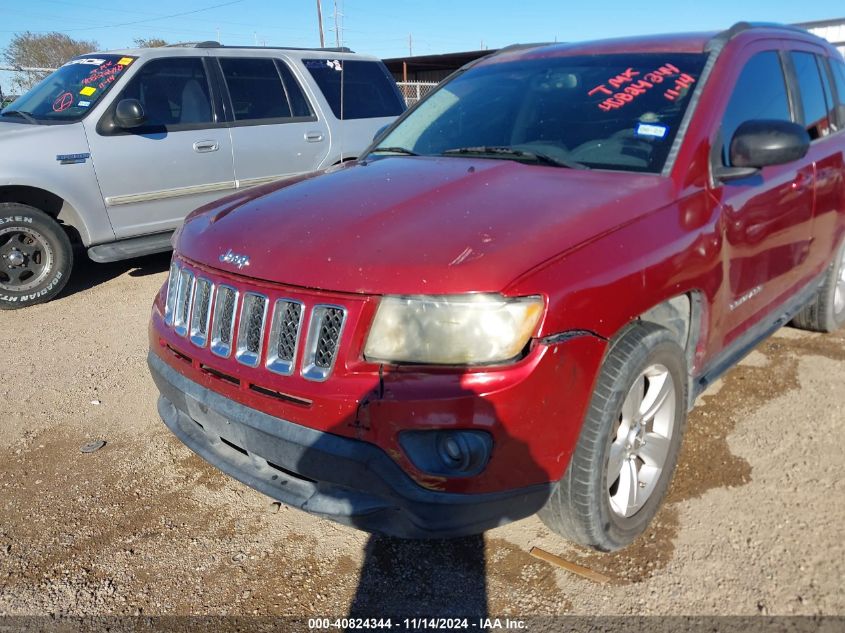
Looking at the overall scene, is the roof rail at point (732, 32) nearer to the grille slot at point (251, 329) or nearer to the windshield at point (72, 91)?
the grille slot at point (251, 329)

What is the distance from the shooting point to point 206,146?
6.11 m

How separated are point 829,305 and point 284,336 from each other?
389 cm

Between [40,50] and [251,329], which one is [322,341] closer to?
[251,329]

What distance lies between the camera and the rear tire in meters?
4.27

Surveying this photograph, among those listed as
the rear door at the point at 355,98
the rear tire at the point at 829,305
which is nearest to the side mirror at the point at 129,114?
the rear door at the point at 355,98

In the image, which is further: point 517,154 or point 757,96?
point 757,96

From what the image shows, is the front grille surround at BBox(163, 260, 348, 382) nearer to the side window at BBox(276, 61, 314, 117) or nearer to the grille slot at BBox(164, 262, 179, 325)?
the grille slot at BBox(164, 262, 179, 325)

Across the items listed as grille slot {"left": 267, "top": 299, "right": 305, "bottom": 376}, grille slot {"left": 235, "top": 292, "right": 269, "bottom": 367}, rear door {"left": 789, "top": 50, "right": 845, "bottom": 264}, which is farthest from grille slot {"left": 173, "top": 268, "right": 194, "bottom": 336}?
rear door {"left": 789, "top": 50, "right": 845, "bottom": 264}

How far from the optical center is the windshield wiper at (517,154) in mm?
2761

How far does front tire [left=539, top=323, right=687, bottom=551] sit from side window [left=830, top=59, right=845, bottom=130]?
2594mm

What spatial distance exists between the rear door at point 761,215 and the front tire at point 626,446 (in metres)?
0.51

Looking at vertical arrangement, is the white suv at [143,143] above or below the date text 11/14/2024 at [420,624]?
above

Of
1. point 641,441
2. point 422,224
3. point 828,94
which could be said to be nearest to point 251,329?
point 422,224

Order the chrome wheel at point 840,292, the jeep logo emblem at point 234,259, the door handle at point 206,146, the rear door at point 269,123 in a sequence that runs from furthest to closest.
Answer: the rear door at point 269,123, the door handle at point 206,146, the chrome wheel at point 840,292, the jeep logo emblem at point 234,259
